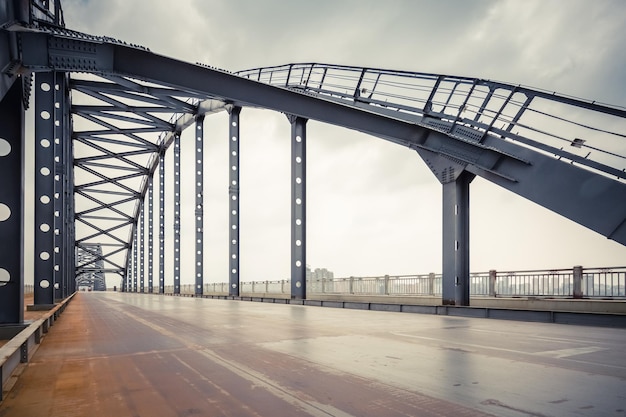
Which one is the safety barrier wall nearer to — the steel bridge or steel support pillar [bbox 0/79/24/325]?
the steel bridge

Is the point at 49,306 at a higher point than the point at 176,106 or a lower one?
lower

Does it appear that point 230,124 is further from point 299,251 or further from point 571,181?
point 571,181

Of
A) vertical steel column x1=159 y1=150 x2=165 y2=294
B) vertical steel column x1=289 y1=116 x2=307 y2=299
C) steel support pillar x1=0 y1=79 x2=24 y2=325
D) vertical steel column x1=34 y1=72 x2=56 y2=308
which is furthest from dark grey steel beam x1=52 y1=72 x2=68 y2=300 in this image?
vertical steel column x1=159 y1=150 x2=165 y2=294

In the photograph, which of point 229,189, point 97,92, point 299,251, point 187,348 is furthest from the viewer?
point 97,92

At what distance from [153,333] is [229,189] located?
23.3m

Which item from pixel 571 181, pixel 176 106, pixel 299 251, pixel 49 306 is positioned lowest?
pixel 49 306

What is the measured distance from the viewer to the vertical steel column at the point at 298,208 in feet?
80.8

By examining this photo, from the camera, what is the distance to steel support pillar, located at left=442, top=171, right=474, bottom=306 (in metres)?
16.8

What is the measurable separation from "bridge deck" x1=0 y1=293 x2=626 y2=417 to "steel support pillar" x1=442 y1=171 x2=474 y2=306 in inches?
267

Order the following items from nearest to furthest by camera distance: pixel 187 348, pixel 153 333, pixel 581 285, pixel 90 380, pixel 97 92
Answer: pixel 90 380 < pixel 187 348 < pixel 153 333 < pixel 581 285 < pixel 97 92

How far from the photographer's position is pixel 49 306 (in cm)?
1669

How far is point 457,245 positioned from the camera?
17062 millimetres

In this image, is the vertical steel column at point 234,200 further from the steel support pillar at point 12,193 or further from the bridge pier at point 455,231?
the steel support pillar at point 12,193

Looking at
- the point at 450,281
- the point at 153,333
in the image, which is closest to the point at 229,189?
the point at 450,281
